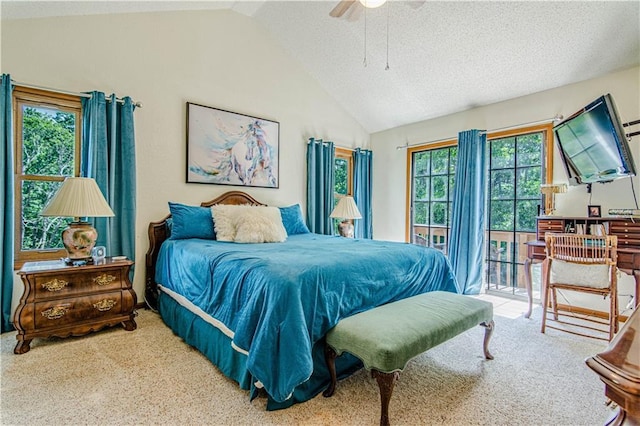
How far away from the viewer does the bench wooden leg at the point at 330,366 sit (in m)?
1.81

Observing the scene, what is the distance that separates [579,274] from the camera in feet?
9.03

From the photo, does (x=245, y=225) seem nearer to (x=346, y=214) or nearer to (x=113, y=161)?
(x=113, y=161)

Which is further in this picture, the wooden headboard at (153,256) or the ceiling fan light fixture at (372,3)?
the wooden headboard at (153,256)

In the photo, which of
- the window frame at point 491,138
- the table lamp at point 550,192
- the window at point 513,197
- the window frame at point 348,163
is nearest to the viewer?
the table lamp at point 550,192

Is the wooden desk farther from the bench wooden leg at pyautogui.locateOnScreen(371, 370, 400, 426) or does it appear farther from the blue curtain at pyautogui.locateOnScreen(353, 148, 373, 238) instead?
the blue curtain at pyautogui.locateOnScreen(353, 148, 373, 238)

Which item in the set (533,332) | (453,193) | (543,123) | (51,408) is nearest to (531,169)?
(543,123)

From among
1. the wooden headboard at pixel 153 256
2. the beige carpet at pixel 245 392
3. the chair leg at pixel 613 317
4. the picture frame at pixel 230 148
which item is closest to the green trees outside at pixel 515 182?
the chair leg at pixel 613 317

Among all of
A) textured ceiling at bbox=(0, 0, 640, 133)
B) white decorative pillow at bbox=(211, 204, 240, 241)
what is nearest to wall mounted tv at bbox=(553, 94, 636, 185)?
textured ceiling at bbox=(0, 0, 640, 133)

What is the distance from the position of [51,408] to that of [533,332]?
3.46m

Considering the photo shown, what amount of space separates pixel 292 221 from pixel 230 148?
116 cm

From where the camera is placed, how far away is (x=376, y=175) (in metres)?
5.47

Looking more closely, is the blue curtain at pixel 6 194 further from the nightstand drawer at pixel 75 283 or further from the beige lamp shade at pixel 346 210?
the beige lamp shade at pixel 346 210

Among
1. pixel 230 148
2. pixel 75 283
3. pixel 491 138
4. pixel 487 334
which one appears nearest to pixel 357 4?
pixel 230 148

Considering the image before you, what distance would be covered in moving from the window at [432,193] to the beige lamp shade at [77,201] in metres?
3.98
